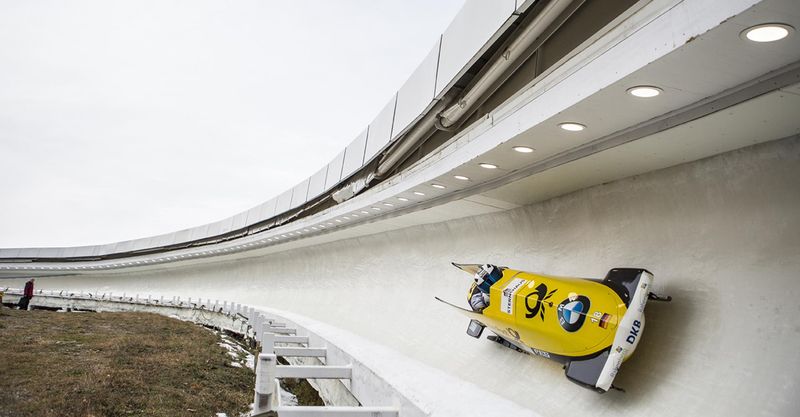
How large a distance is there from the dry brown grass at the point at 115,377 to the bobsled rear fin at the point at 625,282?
11.0ft

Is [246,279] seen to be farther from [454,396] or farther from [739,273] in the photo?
[739,273]

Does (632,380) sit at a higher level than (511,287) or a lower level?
lower

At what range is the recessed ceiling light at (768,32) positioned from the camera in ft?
5.77

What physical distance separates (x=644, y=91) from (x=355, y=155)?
19.9 feet

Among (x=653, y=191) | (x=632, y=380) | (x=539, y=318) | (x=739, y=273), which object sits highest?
(x=653, y=191)

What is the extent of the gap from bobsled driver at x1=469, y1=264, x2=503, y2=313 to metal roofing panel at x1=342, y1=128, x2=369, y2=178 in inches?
154

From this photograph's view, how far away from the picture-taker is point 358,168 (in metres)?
7.92

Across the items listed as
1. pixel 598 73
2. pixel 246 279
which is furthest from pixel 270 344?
pixel 246 279

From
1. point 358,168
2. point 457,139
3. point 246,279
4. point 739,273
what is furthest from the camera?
point 246,279

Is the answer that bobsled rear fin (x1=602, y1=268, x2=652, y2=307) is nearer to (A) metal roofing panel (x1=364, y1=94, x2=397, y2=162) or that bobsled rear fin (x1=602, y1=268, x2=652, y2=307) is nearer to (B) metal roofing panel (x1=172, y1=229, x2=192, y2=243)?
(A) metal roofing panel (x1=364, y1=94, x2=397, y2=162)

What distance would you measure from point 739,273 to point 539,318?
1224mm

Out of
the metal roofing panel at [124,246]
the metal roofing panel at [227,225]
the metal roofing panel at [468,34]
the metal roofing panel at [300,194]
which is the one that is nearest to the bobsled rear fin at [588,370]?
the metal roofing panel at [468,34]

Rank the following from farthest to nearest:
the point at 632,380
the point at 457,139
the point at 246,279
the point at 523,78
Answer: the point at 246,279 < the point at 457,139 < the point at 523,78 < the point at 632,380

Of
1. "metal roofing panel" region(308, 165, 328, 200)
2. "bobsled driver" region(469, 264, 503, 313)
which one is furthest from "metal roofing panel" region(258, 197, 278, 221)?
"bobsled driver" region(469, 264, 503, 313)
